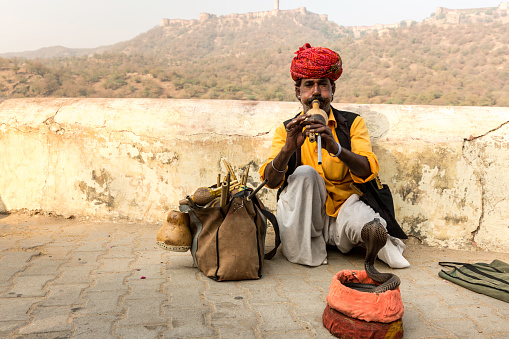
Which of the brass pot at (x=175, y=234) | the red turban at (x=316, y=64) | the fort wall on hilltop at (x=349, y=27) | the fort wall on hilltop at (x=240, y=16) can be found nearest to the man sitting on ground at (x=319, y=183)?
the red turban at (x=316, y=64)

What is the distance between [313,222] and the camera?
2.59 meters

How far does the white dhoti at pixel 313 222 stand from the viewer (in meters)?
2.50

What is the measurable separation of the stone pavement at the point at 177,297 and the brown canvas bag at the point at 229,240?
0.22 ft

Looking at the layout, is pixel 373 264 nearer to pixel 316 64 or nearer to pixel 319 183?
pixel 319 183

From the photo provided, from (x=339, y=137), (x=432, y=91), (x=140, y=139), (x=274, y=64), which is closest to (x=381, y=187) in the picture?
(x=339, y=137)

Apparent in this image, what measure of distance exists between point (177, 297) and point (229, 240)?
0.41 metres

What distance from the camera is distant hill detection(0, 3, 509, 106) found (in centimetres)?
2178

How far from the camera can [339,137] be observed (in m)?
2.62

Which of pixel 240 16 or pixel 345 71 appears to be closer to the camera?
pixel 345 71

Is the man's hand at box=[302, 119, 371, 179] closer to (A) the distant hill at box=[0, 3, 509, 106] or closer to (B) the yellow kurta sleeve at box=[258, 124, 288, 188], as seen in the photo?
(B) the yellow kurta sleeve at box=[258, 124, 288, 188]

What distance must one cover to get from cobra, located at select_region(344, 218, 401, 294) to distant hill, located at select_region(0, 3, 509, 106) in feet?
63.8

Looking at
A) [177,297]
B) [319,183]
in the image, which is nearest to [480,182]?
[319,183]

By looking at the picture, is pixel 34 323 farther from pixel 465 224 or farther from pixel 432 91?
pixel 432 91

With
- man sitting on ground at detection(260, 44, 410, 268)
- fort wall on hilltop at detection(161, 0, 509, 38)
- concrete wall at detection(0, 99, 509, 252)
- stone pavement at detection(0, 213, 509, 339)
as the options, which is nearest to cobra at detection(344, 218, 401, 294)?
stone pavement at detection(0, 213, 509, 339)
